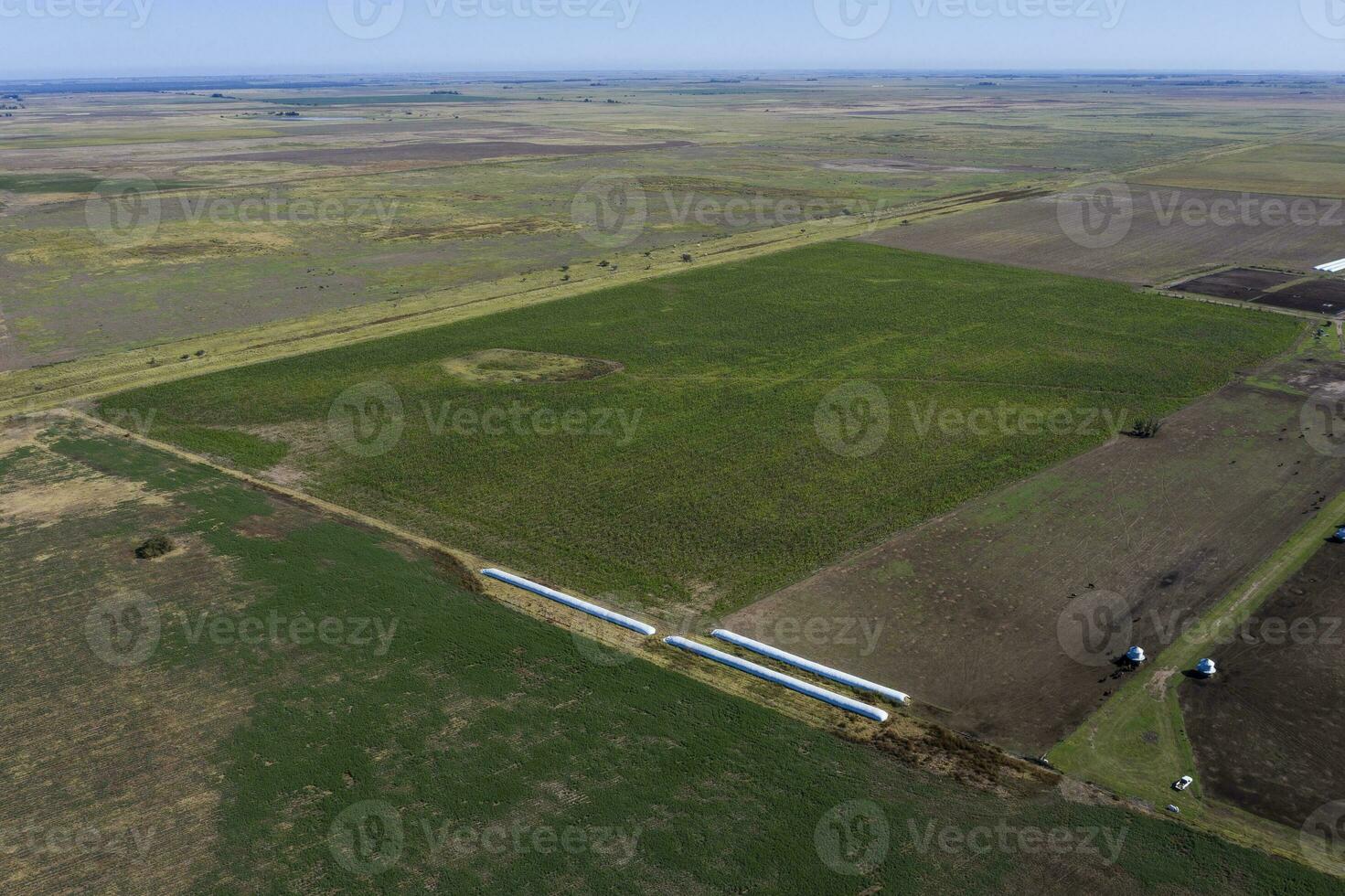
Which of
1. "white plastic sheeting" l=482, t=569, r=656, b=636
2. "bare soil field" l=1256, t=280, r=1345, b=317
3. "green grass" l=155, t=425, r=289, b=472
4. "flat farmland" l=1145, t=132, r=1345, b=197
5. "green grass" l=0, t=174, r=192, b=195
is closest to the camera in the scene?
"white plastic sheeting" l=482, t=569, r=656, b=636

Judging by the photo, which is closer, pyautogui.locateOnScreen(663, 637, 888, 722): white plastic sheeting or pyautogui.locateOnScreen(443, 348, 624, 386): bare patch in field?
pyautogui.locateOnScreen(663, 637, 888, 722): white plastic sheeting

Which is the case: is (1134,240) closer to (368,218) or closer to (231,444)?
(368,218)

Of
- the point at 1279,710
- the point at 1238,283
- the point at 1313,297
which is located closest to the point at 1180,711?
the point at 1279,710

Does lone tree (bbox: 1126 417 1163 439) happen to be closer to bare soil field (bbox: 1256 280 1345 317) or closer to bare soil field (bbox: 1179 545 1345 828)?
bare soil field (bbox: 1179 545 1345 828)

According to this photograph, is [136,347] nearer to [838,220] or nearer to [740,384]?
[740,384]

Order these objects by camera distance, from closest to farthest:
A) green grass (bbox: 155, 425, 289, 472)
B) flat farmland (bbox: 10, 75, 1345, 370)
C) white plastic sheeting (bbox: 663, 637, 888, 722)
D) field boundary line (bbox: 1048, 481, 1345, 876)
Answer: field boundary line (bbox: 1048, 481, 1345, 876)
white plastic sheeting (bbox: 663, 637, 888, 722)
green grass (bbox: 155, 425, 289, 472)
flat farmland (bbox: 10, 75, 1345, 370)

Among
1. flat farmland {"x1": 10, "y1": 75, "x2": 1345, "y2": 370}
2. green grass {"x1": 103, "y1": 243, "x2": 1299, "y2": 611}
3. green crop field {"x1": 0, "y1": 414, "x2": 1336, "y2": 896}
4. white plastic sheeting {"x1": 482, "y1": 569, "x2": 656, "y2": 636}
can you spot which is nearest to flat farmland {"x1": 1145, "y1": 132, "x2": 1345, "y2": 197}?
flat farmland {"x1": 10, "y1": 75, "x2": 1345, "y2": 370}
